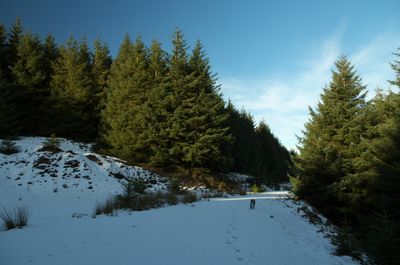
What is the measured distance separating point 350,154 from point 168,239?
641 inches

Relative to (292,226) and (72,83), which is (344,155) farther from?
(72,83)

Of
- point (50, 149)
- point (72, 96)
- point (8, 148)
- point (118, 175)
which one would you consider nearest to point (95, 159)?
point (118, 175)

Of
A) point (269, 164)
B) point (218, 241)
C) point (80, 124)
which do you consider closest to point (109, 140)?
point (80, 124)

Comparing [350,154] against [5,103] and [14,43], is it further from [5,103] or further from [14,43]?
[14,43]

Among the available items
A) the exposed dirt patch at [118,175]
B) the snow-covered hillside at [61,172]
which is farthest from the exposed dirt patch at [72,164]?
the exposed dirt patch at [118,175]

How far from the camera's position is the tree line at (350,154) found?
14781mm

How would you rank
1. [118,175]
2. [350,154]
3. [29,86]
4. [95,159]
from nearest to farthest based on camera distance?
[350,154] < [118,175] < [95,159] < [29,86]

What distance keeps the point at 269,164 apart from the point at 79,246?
2456 inches

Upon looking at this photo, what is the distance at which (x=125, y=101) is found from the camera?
33.0m

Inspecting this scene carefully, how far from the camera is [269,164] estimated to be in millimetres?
65812

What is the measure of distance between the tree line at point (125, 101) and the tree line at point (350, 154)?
9.91 m

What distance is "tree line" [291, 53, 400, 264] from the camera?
48.5 feet

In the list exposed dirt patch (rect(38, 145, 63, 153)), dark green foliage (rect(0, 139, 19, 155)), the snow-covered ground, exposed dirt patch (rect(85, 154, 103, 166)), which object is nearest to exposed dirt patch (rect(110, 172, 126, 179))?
exposed dirt patch (rect(85, 154, 103, 166))

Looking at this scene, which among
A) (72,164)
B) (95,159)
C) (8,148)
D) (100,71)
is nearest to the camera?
(72,164)
